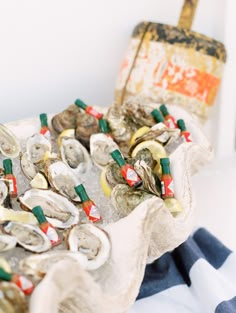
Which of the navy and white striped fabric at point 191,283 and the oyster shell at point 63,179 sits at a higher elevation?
the oyster shell at point 63,179

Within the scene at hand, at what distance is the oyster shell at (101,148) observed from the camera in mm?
896

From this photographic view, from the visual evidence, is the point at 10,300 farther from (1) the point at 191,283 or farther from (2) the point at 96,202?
(1) the point at 191,283

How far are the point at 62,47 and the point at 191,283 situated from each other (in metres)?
0.50

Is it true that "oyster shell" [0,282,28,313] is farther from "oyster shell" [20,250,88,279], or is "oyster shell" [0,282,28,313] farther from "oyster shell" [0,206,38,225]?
"oyster shell" [0,206,38,225]

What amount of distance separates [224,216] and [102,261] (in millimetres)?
514

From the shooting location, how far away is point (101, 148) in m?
0.91

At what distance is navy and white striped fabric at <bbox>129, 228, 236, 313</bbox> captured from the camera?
86cm

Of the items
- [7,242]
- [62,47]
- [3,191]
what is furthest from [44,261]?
[62,47]

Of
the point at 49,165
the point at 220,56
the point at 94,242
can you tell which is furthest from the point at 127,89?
the point at 94,242

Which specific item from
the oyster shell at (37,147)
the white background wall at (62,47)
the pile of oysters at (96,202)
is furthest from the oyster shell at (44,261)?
the white background wall at (62,47)

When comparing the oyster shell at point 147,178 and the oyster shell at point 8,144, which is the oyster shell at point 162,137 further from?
the oyster shell at point 8,144

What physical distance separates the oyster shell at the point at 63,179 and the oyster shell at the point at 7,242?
5.4 inches

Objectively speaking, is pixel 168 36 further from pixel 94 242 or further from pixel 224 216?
pixel 94 242

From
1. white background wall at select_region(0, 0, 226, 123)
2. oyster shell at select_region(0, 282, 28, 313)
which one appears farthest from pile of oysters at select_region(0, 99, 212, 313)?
white background wall at select_region(0, 0, 226, 123)
